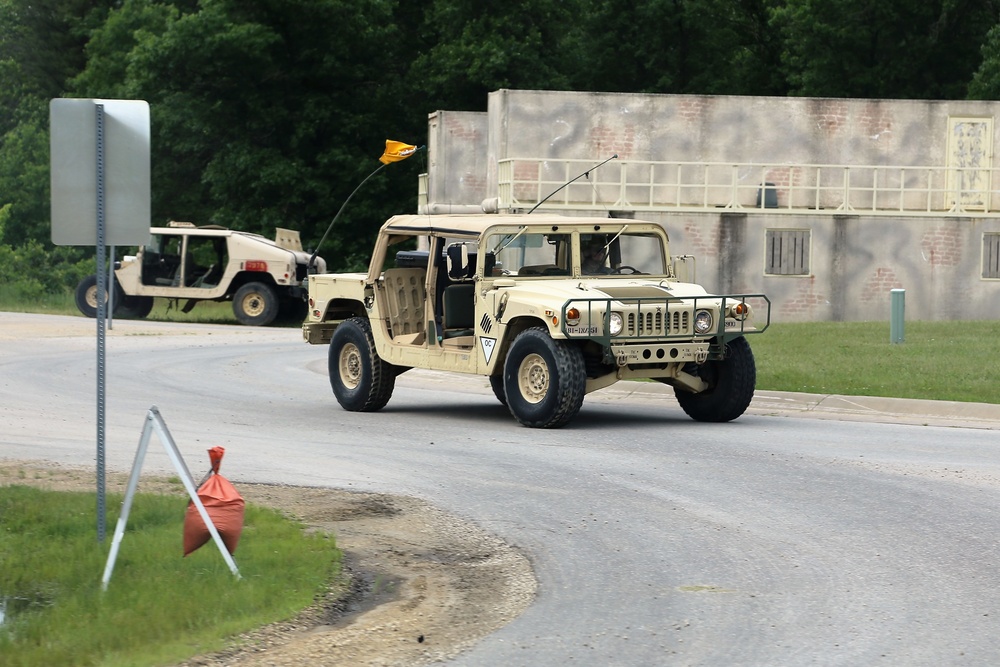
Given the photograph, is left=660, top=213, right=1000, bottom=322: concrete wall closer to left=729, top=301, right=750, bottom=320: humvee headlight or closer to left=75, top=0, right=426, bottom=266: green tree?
left=729, top=301, right=750, bottom=320: humvee headlight

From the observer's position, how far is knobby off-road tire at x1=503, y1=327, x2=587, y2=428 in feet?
46.9

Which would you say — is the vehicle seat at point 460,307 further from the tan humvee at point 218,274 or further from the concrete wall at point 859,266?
the concrete wall at point 859,266

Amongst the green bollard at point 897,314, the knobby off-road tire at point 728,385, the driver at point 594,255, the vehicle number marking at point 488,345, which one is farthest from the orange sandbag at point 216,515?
the green bollard at point 897,314

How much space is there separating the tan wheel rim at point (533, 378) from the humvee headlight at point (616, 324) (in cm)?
68

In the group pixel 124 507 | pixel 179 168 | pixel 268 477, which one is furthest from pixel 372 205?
pixel 124 507

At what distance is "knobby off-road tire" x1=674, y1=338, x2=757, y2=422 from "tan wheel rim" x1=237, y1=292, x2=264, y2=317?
2020 cm

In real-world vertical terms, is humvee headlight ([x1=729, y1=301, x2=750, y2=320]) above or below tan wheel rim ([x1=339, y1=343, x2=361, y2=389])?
above

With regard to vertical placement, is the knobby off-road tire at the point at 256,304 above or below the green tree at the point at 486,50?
below

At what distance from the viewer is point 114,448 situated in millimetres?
13484

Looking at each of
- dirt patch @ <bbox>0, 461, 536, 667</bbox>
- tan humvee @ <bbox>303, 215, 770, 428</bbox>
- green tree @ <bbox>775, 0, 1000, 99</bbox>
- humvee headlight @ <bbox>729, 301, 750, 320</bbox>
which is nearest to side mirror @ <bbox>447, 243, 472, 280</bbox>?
tan humvee @ <bbox>303, 215, 770, 428</bbox>

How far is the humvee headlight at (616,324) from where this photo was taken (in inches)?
564

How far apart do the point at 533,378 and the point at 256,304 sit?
68.0 feet

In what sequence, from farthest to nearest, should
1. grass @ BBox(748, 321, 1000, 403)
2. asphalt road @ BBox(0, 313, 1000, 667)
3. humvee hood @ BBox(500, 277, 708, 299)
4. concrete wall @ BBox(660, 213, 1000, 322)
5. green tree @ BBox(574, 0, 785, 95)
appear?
green tree @ BBox(574, 0, 785, 95) → concrete wall @ BBox(660, 213, 1000, 322) → grass @ BBox(748, 321, 1000, 403) → humvee hood @ BBox(500, 277, 708, 299) → asphalt road @ BBox(0, 313, 1000, 667)

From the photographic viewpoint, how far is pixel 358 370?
16.9 meters
